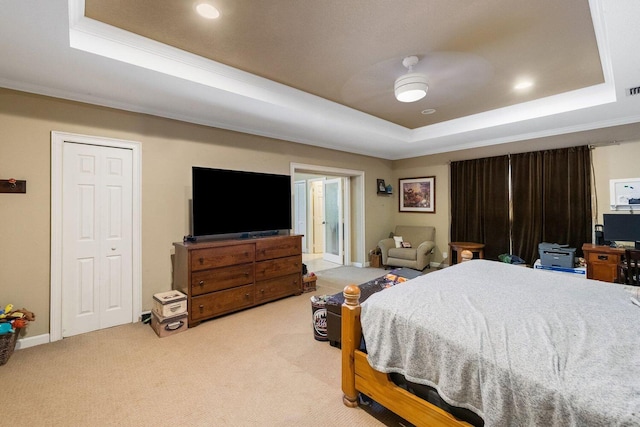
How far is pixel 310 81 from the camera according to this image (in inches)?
122

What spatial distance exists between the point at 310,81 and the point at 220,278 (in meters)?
2.43

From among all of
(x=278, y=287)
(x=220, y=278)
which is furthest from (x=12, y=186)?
(x=278, y=287)

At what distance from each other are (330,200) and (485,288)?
5.09 meters

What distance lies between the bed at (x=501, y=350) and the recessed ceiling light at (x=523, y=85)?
227 cm

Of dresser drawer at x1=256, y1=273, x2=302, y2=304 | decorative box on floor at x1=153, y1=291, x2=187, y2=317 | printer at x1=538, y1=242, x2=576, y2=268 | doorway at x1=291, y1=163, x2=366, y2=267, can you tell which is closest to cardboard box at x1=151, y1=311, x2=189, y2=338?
decorative box on floor at x1=153, y1=291, x2=187, y2=317

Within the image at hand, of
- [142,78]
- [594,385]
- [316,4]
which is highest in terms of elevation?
[316,4]

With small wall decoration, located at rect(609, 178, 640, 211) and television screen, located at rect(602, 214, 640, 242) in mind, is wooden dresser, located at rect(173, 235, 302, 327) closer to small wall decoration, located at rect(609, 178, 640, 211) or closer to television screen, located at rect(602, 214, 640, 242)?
television screen, located at rect(602, 214, 640, 242)

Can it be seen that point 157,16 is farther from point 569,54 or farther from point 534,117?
point 534,117

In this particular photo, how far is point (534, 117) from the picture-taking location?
3775 millimetres

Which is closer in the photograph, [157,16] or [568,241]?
[157,16]

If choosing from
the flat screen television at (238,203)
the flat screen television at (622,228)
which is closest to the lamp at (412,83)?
the flat screen television at (238,203)

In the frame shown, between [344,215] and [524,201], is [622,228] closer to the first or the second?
[524,201]

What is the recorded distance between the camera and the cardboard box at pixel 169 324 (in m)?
2.80

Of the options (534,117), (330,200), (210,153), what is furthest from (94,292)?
(534,117)
